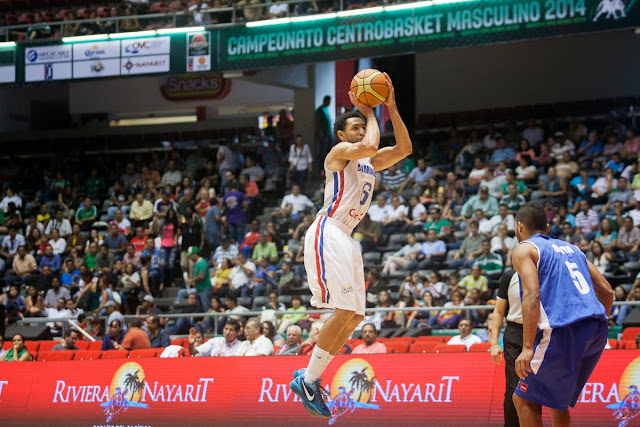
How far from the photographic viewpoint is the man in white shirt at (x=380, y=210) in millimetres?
17203

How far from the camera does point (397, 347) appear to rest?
1092cm

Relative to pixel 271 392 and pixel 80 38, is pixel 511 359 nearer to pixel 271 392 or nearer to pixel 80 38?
pixel 271 392

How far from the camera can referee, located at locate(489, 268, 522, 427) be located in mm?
7059

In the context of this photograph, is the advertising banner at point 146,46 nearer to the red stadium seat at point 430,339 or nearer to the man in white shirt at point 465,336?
the red stadium seat at point 430,339

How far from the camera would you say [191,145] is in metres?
24.9

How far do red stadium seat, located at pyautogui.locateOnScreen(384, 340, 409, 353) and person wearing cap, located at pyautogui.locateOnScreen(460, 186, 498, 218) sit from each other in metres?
5.74

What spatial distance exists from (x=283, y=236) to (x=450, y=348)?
8.21 metres

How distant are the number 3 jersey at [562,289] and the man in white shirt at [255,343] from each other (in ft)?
19.4

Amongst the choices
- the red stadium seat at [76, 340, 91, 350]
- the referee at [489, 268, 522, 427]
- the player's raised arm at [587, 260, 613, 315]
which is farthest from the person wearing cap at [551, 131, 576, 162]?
the player's raised arm at [587, 260, 613, 315]

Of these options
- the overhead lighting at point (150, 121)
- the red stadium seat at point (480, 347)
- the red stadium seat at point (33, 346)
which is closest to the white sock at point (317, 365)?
the red stadium seat at point (480, 347)

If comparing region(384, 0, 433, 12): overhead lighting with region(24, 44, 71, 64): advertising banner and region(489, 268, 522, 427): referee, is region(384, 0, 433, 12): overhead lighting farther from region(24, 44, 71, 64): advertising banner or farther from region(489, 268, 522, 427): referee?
region(489, 268, 522, 427): referee

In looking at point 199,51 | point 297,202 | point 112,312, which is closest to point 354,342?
point 112,312

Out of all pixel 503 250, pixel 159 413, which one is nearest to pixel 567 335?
pixel 159 413

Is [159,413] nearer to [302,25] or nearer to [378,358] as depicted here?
[378,358]
